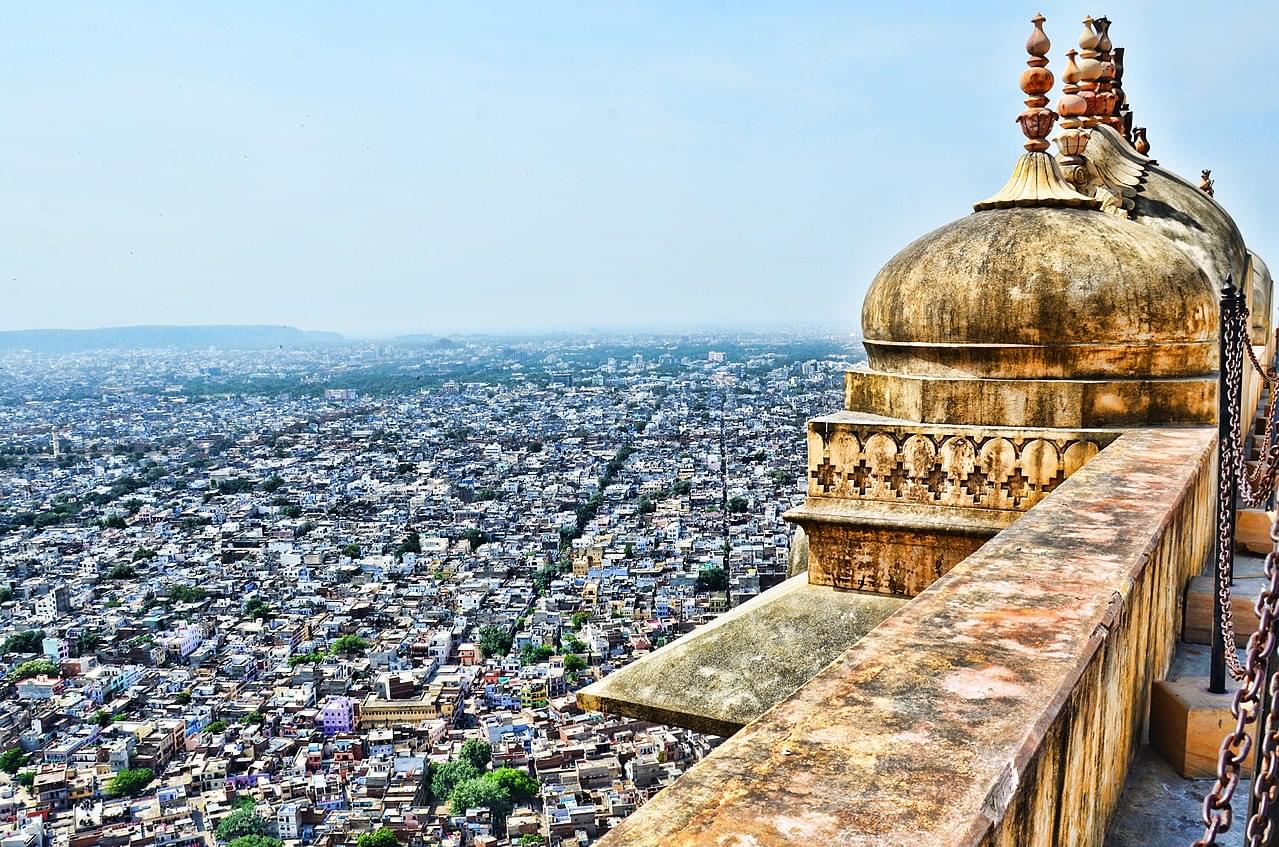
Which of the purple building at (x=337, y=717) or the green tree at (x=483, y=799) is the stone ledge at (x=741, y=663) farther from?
the purple building at (x=337, y=717)

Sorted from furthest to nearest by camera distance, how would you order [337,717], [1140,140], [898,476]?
[337,717] < [1140,140] < [898,476]

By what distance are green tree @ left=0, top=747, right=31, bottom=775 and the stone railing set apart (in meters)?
26.9

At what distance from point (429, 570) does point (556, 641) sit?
10323 mm

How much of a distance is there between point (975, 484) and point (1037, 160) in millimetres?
1520

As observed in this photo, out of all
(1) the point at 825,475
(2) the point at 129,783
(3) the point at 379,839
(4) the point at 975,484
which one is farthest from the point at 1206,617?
(2) the point at 129,783

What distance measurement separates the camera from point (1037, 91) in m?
4.77

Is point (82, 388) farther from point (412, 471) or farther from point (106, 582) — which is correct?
point (106, 582)

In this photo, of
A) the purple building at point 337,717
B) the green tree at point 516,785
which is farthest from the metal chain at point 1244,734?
the purple building at point 337,717

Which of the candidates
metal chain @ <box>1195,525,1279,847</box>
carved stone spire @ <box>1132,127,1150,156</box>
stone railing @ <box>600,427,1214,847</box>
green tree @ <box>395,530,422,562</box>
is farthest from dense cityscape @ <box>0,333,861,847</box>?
metal chain @ <box>1195,525,1279,847</box>

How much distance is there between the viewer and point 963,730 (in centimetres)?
137

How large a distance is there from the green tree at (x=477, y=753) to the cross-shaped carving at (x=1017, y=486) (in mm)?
20355

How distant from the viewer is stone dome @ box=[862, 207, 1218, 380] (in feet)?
13.4

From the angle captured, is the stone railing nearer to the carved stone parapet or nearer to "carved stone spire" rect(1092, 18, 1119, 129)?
the carved stone parapet

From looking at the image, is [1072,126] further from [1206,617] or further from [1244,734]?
[1244,734]
